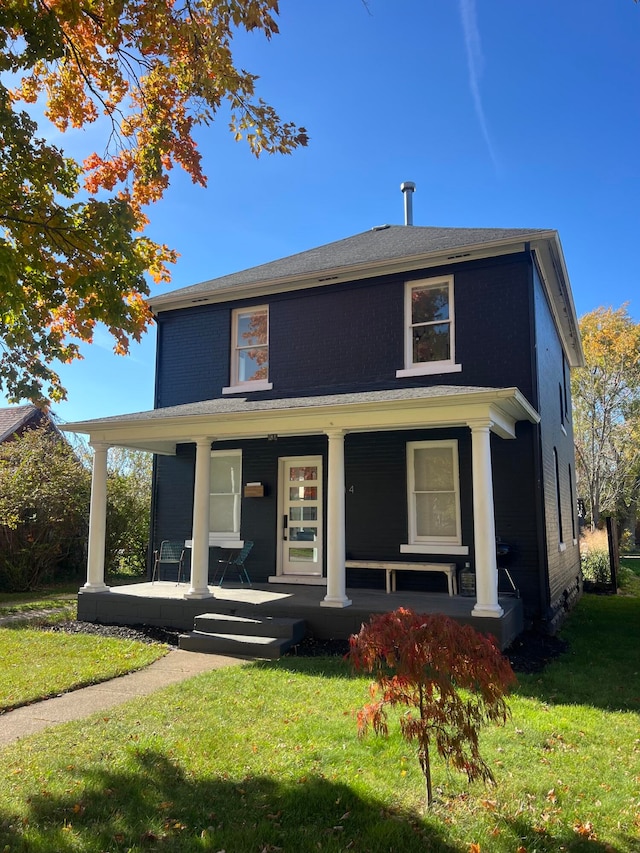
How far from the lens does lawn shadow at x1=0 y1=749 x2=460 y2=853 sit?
3.30 m

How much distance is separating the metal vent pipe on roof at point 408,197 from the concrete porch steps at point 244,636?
416 inches

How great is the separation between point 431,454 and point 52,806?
816 centimetres

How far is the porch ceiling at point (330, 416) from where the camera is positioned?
Answer: 8227 mm

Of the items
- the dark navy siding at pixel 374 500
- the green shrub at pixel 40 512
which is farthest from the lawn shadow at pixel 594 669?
the green shrub at pixel 40 512

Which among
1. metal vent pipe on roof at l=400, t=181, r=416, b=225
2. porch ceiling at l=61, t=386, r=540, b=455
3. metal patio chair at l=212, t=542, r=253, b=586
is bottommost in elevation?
metal patio chair at l=212, t=542, r=253, b=586

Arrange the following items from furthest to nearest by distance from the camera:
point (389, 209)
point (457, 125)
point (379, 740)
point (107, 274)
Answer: point (389, 209)
point (457, 125)
point (107, 274)
point (379, 740)

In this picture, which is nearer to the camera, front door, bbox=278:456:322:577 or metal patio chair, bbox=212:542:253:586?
metal patio chair, bbox=212:542:253:586

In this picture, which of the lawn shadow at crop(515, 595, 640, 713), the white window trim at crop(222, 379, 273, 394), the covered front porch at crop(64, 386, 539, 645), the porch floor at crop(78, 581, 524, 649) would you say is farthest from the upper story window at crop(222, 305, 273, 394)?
the lawn shadow at crop(515, 595, 640, 713)

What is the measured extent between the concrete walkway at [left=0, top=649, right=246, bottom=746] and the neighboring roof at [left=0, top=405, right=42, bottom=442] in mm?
18824

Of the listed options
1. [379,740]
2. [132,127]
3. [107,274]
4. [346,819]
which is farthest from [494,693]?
[132,127]

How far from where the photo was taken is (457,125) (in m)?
10.3

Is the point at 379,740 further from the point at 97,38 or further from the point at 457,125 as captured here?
the point at 457,125

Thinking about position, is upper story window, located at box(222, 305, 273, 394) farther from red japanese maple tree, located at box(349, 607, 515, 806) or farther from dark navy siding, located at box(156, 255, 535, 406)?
red japanese maple tree, located at box(349, 607, 515, 806)

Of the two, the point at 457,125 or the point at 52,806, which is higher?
the point at 457,125
